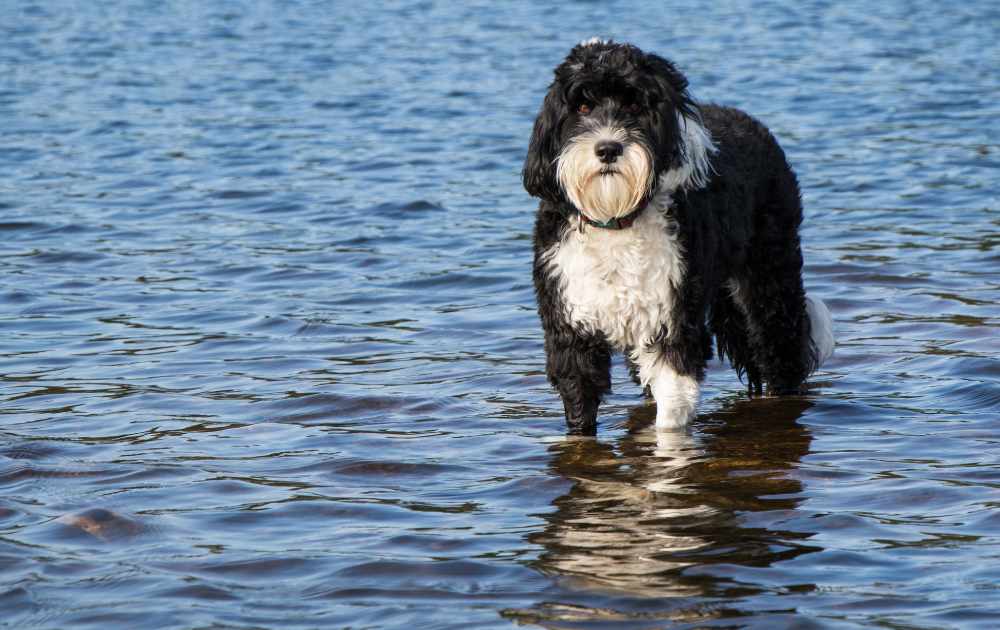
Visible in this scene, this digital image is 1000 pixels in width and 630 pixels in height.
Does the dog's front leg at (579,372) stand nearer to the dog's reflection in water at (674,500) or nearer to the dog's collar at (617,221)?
the dog's reflection in water at (674,500)

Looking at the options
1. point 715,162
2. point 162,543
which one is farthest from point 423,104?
point 162,543

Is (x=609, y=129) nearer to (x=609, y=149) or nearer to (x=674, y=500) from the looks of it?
(x=609, y=149)

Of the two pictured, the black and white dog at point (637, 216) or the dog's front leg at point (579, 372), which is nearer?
the black and white dog at point (637, 216)

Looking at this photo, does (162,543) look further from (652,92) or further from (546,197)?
(652,92)

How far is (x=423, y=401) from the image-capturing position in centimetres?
766

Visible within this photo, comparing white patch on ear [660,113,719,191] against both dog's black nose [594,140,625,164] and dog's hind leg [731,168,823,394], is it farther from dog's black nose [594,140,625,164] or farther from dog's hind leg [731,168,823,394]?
dog's hind leg [731,168,823,394]

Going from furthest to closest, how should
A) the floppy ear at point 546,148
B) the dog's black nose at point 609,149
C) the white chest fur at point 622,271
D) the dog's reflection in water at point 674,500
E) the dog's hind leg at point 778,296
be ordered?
1. the dog's hind leg at point 778,296
2. the white chest fur at point 622,271
3. the floppy ear at point 546,148
4. the dog's black nose at point 609,149
5. the dog's reflection in water at point 674,500

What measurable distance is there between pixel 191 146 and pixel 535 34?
9.41m

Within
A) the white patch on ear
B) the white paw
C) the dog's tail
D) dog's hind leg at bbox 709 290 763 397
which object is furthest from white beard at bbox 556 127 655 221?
the dog's tail

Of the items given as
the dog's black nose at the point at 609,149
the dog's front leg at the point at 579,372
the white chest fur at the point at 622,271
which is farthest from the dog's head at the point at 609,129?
the dog's front leg at the point at 579,372

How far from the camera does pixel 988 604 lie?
4.85 meters

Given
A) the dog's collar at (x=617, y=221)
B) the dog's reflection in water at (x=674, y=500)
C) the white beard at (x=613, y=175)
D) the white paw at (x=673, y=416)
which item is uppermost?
the white beard at (x=613, y=175)

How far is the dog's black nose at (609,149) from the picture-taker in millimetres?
5887

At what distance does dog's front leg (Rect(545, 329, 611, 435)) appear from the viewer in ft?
21.7
